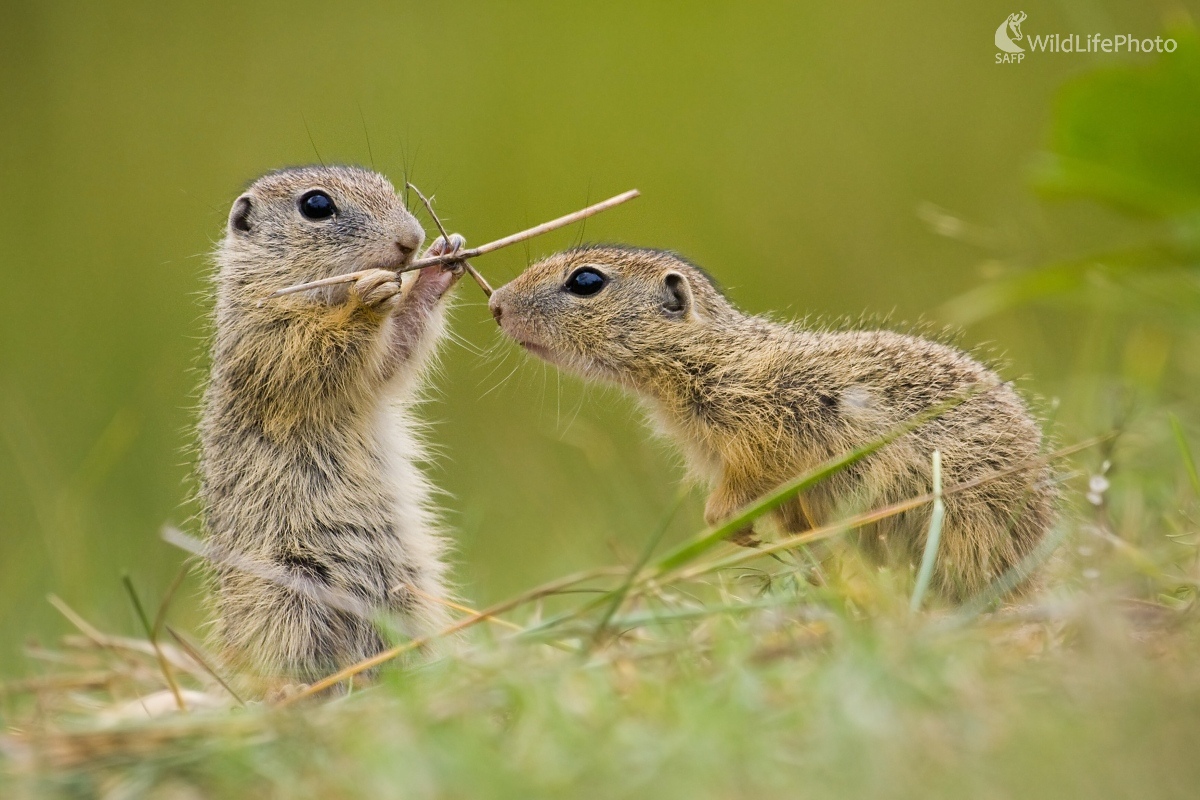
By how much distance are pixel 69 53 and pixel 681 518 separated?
387 inches

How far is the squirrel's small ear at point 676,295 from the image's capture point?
5.60 meters

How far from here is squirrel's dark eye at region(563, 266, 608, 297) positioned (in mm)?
5707

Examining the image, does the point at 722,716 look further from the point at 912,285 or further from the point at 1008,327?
the point at 912,285

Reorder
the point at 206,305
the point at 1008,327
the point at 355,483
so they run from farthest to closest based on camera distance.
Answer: the point at 1008,327
the point at 206,305
the point at 355,483

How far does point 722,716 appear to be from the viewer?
2.77 meters

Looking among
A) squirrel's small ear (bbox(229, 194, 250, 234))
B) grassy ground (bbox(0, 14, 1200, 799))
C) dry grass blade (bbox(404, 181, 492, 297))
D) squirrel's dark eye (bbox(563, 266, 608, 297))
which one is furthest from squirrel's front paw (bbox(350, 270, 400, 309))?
grassy ground (bbox(0, 14, 1200, 799))

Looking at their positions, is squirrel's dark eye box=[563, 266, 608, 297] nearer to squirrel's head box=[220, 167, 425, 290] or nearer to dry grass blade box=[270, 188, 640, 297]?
dry grass blade box=[270, 188, 640, 297]

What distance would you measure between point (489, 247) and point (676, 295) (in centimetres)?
93

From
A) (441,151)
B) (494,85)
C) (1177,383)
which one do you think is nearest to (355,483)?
(1177,383)

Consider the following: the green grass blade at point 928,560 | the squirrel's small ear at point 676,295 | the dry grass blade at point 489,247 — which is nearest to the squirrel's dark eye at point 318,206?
the dry grass blade at point 489,247

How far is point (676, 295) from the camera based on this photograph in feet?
18.5

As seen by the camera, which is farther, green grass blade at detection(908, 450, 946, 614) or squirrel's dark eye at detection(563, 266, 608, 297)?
squirrel's dark eye at detection(563, 266, 608, 297)

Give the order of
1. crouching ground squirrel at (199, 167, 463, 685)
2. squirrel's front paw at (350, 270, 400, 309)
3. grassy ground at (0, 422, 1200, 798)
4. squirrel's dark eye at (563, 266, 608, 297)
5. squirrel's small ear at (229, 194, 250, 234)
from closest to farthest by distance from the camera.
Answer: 1. grassy ground at (0, 422, 1200, 798)
2. crouching ground squirrel at (199, 167, 463, 685)
3. squirrel's front paw at (350, 270, 400, 309)
4. squirrel's dark eye at (563, 266, 608, 297)
5. squirrel's small ear at (229, 194, 250, 234)

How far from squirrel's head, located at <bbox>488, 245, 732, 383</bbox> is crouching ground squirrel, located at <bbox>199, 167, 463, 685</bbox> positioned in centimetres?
38
